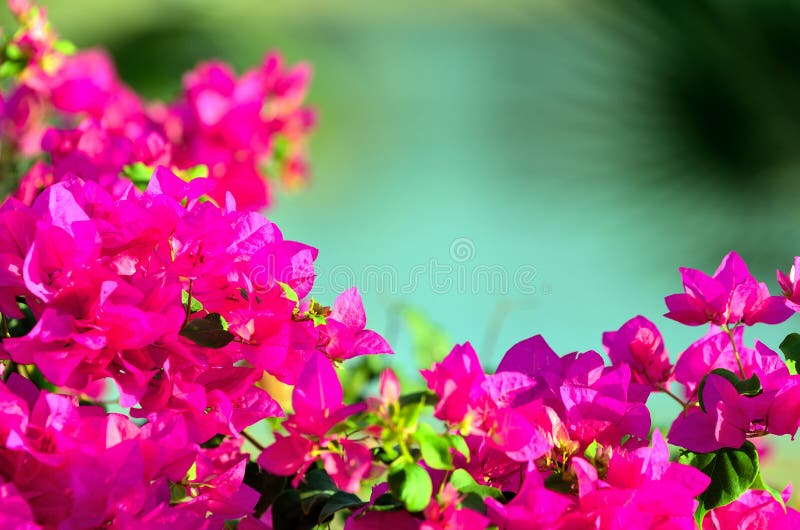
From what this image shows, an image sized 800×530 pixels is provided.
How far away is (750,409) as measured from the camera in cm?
52

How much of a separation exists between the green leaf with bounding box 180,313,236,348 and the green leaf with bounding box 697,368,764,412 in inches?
11.5

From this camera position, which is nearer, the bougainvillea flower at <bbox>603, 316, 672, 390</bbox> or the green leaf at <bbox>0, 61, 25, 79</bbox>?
the bougainvillea flower at <bbox>603, 316, 672, 390</bbox>

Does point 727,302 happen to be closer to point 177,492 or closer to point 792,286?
point 792,286

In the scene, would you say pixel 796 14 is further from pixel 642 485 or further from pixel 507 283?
pixel 642 485

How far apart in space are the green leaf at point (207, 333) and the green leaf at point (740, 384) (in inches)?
11.5

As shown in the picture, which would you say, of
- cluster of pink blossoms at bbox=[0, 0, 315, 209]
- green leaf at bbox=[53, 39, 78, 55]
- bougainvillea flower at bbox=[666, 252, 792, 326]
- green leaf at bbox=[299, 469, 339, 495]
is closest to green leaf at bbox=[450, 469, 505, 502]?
green leaf at bbox=[299, 469, 339, 495]

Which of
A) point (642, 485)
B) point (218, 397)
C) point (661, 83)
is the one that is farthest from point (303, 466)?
point (661, 83)

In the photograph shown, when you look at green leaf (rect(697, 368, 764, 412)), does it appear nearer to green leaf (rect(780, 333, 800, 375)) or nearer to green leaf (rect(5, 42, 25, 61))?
green leaf (rect(780, 333, 800, 375))

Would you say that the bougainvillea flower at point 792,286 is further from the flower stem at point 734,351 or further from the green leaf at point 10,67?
the green leaf at point 10,67

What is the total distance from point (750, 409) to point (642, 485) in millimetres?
100

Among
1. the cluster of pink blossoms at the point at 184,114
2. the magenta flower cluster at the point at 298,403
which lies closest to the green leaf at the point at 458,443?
the magenta flower cluster at the point at 298,403

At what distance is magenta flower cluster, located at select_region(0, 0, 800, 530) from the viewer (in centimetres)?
45

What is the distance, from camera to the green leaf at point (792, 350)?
57 centimetres

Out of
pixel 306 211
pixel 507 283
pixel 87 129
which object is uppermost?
pixel 306 211
